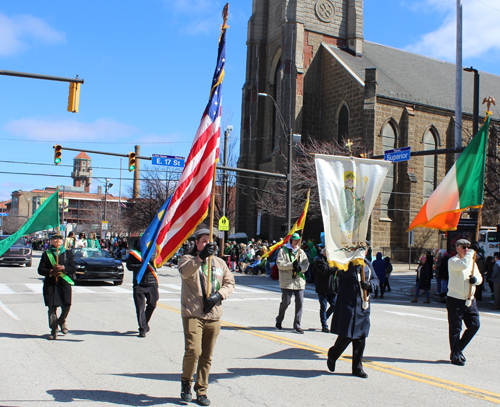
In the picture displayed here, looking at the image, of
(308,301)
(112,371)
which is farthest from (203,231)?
(308,301)

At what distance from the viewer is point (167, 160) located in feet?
79.8

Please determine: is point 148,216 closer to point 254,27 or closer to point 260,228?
point 260,228

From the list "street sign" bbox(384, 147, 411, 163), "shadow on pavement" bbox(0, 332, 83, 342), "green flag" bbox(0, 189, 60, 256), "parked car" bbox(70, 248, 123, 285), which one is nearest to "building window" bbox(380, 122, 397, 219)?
"street sign" bbox(384, 147, 411, 163)

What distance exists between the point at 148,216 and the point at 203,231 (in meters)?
47.1

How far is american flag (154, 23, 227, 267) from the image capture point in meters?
5.78

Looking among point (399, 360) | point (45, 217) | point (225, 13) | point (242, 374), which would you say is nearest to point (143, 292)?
point (45, 217)

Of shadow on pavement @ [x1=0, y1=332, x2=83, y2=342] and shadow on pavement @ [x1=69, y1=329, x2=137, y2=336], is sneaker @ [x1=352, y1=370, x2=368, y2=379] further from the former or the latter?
shadow on pavement @ [x1=0, y1=332, x2=83, y2=342]

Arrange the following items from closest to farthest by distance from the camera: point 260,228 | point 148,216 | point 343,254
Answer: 1. point 343,254
2. point 260,228
3. point 148,216

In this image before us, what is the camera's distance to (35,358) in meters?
7.27

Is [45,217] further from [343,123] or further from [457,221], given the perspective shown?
[343,123]

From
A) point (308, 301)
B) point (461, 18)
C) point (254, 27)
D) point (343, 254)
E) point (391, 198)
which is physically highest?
point (254, 27)

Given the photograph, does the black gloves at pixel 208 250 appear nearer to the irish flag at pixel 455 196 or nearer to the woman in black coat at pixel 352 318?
the woman in black coat at pixel 352 318

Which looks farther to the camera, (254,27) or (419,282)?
(254,27)

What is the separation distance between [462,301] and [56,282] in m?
6.39
